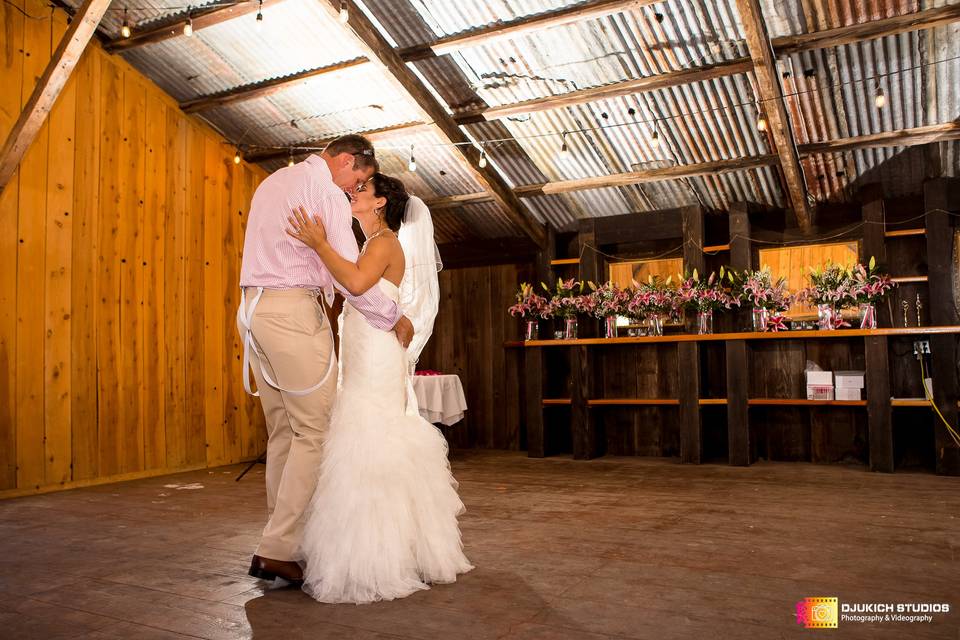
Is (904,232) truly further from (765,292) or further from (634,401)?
(634,401)

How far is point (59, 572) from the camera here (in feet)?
9.49

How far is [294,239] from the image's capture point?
99.7 inches

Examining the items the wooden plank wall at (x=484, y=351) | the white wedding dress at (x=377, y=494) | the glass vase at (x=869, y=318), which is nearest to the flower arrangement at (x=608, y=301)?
the wooden plank wall at (x=484, y=351)

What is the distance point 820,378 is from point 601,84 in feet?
10.3

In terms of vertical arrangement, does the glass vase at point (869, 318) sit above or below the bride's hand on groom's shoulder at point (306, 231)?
below

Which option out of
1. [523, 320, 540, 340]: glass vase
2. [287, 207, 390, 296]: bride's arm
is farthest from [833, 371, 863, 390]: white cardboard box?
[287, 207, 390, 296]: bride's arm

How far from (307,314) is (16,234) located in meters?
3.96

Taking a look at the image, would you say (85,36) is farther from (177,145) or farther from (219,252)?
(219,252)

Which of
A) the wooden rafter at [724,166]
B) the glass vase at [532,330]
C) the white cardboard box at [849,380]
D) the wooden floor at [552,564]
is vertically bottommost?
the wooden floor at [552,564]

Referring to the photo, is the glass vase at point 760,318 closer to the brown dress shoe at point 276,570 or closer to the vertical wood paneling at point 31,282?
the brown dress shoe at point 276,570

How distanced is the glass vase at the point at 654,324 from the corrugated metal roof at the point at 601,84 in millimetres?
1214

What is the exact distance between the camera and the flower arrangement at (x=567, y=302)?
283 inches

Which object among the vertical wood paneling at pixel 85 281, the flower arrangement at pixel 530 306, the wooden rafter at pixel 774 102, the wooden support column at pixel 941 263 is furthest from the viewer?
the flower arrangement at pixel 530 306

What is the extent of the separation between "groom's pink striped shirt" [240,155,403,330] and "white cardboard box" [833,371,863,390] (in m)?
4.89
